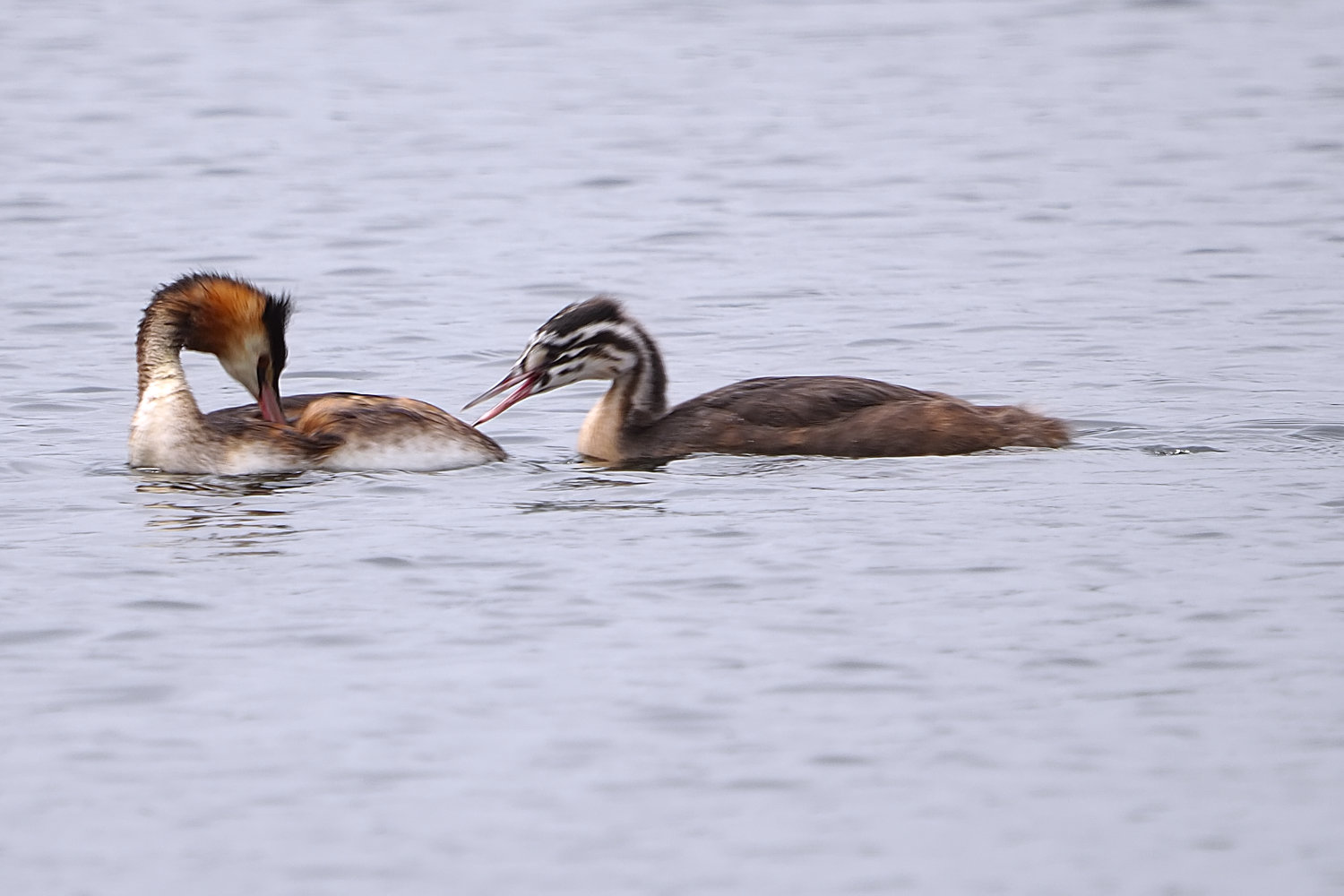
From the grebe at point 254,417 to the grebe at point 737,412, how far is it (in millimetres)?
639

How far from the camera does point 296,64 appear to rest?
28.6 metres

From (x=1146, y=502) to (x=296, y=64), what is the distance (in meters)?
19.6

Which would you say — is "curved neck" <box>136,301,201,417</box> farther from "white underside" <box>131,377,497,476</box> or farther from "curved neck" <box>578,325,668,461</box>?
"curved neck" <box>578,325,668,461</box>

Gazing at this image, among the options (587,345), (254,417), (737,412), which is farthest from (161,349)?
(737,412)

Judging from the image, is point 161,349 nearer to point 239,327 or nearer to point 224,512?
point 239,327

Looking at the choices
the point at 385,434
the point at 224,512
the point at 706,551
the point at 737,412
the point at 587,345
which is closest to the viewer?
the point at 706,551

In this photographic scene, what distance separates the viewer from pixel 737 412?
12.1 metres

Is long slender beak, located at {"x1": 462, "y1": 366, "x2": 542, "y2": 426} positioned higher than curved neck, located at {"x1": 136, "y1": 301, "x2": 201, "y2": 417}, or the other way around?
curved neck, located at {"x1": 136, "y1": 301, "x2": 201, "y2": 417}

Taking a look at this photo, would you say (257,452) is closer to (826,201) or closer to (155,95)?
(826,201)

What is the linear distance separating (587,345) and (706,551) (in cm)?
272

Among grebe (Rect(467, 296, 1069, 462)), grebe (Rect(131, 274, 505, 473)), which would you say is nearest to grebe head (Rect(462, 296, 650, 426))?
grebe (Rect(467, 296, 1069, 462))

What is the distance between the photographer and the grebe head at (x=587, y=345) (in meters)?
12.5

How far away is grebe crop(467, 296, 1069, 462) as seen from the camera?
11.9m

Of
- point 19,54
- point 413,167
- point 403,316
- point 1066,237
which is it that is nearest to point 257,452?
point 403,316
